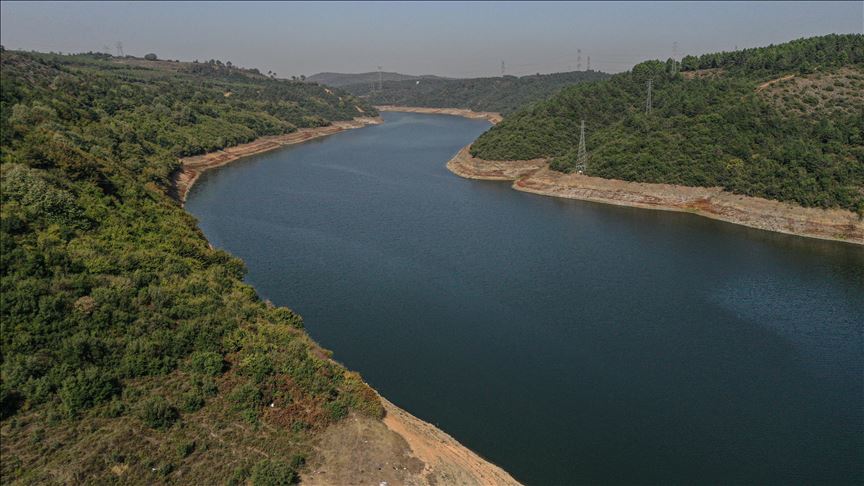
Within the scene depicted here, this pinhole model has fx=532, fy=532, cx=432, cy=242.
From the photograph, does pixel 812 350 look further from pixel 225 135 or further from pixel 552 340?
pixel 225 135

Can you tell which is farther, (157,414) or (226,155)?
(226,155)

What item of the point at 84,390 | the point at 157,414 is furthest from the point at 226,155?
the point at 157,414

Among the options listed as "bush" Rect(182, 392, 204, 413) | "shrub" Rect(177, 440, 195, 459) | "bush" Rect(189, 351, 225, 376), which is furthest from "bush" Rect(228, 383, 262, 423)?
"shrub" Rect(177, 440, 195, 459)

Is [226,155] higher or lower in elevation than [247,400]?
higher

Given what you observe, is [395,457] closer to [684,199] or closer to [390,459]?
[390,459]

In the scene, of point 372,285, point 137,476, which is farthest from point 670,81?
point 137,476

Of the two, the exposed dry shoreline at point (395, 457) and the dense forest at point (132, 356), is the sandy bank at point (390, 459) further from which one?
Result: the dense forest at point (132, 356)

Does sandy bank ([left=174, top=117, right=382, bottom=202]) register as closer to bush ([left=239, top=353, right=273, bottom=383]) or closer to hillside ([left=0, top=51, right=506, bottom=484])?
hillside ([left=0, top=51, right=506, bottom=484])
